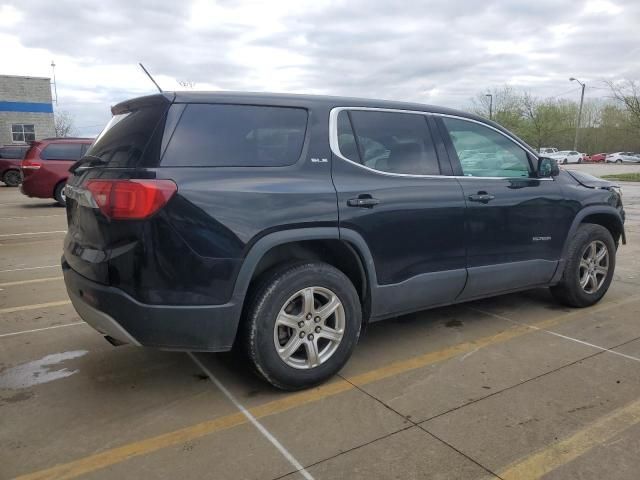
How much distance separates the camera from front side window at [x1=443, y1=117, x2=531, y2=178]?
4.24 metres

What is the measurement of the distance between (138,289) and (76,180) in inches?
38.9

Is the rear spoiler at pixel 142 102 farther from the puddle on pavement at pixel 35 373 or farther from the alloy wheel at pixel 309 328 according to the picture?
the puddle on pavement at pixel 35 373

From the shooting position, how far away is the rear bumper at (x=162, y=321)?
9.61 ft

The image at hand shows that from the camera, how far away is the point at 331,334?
3426mm

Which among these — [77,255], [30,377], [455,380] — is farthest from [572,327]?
[30,377]

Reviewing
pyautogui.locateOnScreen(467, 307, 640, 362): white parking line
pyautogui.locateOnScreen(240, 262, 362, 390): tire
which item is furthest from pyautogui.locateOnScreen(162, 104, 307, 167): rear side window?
pyautogui.locateOnScreen(467, 307, 640, 362): white parking line

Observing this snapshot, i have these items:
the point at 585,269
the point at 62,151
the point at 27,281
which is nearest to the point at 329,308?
the point at 585,269

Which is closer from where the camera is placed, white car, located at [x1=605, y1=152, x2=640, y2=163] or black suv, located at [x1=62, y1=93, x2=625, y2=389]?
black suv, located at [x1=62, y1=93, x2=625, y2=389]

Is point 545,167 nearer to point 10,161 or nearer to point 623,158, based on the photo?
point 10,161

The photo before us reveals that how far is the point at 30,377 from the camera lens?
141 inches

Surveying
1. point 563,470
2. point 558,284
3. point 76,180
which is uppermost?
point 76,180

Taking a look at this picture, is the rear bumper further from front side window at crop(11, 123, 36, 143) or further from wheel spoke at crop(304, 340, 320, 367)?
front side window at crop(11, 123, 36, 143)

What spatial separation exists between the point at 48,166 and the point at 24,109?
26.5 meters

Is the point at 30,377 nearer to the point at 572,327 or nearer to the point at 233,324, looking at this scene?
the point at 233,324
